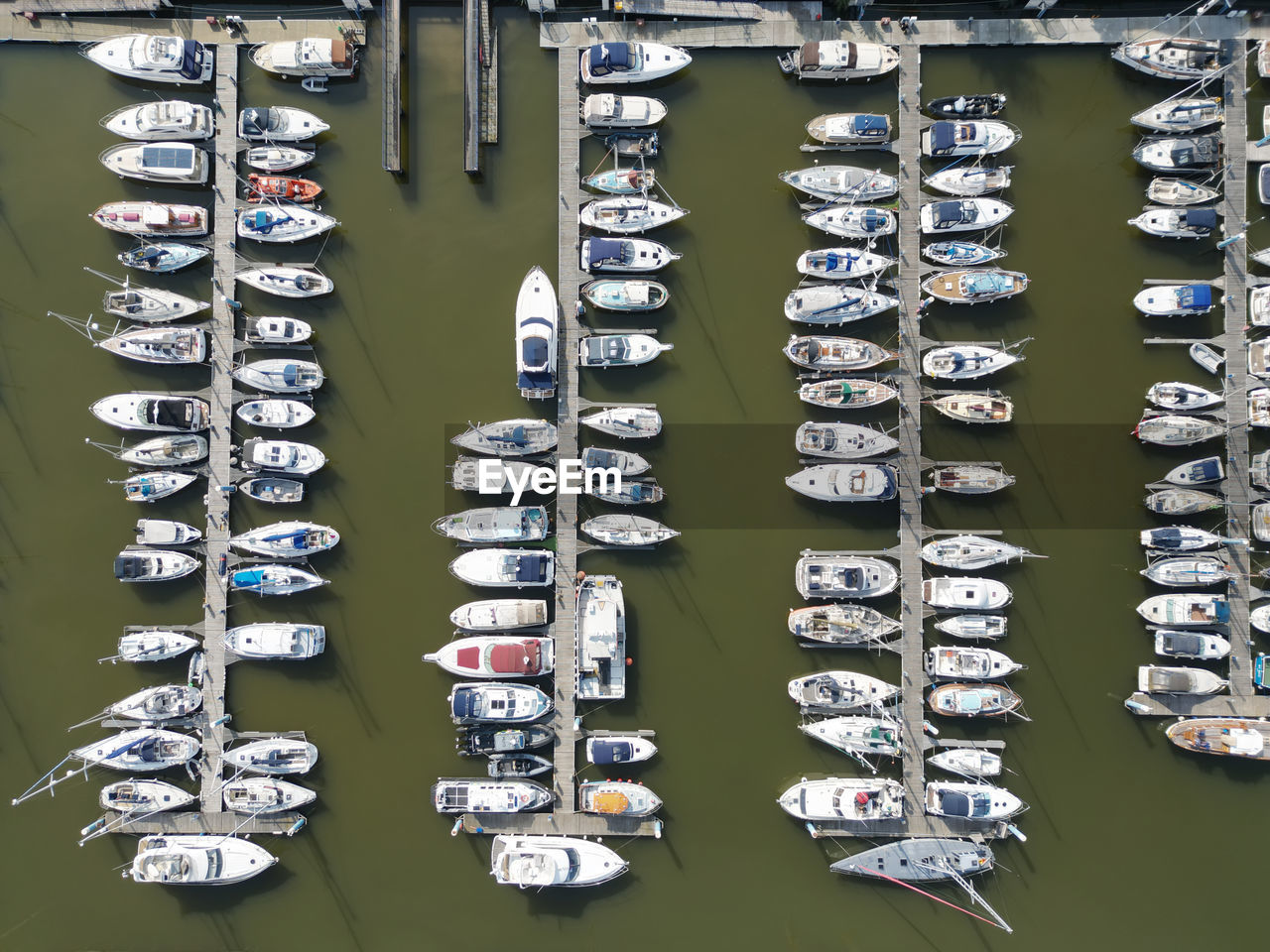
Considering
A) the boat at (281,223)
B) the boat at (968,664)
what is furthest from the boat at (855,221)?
the boat at (281,223)

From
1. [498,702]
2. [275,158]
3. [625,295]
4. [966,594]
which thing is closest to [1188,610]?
[966,594]

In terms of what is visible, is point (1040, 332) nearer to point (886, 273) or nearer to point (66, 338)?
point (886, 273)

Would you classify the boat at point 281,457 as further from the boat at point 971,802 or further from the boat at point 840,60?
the boat at point 971,802

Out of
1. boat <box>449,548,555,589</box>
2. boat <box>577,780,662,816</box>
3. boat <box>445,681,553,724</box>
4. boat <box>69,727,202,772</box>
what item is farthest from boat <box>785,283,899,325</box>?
boat <box>69,727,202,772</box>

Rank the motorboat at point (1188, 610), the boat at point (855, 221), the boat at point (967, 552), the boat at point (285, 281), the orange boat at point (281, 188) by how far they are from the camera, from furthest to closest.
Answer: the orange boat at point (281, 188) < the boat at point (285, 281) < the boat at point (855, 221) < the boat at point (967, 552) < the motorboat at point (1188, 610)

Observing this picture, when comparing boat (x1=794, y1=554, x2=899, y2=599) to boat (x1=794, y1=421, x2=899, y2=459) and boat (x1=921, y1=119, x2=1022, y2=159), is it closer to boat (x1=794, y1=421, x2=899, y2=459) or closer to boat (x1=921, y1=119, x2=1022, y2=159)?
boat (x1=794, y1=421, x2=899, y2=459)
